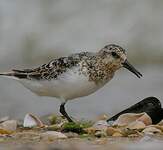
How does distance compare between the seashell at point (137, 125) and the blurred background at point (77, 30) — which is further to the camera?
the blurred background at point (77, 30)

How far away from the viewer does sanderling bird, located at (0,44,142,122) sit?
7.51 m

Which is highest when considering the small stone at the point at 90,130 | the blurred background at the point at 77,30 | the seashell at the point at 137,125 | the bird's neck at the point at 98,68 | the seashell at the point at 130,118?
the blurred background at the point at 77,30

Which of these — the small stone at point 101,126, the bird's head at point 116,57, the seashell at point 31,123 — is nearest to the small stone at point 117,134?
the small stone at point 101,126

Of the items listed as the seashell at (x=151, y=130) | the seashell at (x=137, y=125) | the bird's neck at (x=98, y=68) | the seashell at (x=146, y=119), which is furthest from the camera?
the bird's neck at (x=98, y=68)

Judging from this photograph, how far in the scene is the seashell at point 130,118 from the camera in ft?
23.8

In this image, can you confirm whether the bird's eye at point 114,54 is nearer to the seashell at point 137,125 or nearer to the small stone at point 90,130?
the seashell at point 137,125

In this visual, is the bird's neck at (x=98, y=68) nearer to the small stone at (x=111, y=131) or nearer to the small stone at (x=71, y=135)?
the small stone at (x=71, y=135)

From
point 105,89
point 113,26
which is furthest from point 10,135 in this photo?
point 113,26

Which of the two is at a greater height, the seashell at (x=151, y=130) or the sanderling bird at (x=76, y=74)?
the sanderling bird at (x=76, y=74)

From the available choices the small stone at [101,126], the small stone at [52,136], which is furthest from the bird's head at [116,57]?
the small stone at [52,136]

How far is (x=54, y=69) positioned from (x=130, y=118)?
1002 millimetres

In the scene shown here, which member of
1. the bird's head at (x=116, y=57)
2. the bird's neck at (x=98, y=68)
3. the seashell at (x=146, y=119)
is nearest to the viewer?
the seashell at (x=146, y=119)

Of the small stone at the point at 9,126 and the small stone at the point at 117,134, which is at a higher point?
the small stone at the point at 9,126

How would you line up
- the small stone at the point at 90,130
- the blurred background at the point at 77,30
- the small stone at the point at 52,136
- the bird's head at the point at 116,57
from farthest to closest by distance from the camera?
the blurred background at the point at 77,30
the bird's head at the point at 116,57
the small stone at the point at 90,130
the small stone at the point at 52,136
